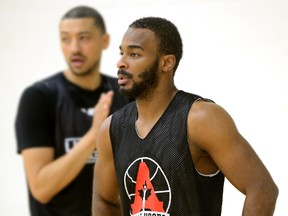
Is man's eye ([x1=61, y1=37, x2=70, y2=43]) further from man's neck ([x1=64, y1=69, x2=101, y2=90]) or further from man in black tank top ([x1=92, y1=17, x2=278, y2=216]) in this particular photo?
man in black tank top ([x1=92, y1=17, x2=278, y2=216])

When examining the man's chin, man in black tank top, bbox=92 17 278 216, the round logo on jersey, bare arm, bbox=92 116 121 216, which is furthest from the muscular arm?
the man's chin

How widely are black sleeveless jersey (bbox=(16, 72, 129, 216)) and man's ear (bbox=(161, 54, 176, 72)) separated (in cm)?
107

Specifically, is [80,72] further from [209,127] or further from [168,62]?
[209,127]

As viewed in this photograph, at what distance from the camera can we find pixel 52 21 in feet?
13.7

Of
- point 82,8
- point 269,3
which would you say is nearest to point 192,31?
point 269,3

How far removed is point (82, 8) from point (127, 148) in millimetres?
1363

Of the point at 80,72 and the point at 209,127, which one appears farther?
the point at 80,72

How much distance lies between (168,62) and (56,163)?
3.75 ft

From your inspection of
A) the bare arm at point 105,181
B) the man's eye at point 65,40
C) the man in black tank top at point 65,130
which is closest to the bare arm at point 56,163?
the man in black tank top at point 65,130

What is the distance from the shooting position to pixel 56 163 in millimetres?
3107

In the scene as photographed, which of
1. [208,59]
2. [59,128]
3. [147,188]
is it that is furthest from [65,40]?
[147,188]

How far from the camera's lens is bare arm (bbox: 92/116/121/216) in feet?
7.55

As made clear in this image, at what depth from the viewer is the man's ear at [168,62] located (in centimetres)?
213

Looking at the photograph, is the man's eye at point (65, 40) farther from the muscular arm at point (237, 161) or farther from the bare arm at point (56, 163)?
the muscular arm at point (237, 161)
